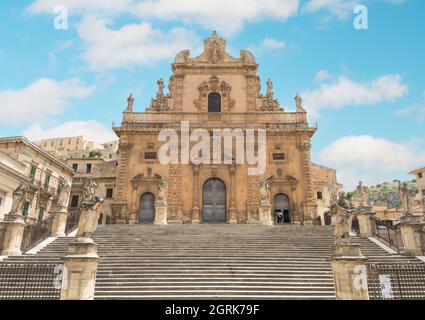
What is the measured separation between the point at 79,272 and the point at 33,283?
8.14ft

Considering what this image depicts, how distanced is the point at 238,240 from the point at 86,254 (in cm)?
803

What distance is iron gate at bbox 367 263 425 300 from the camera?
31.8ft

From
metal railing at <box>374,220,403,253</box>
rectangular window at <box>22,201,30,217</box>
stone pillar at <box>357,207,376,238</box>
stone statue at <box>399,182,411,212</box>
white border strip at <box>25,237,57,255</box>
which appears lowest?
white border strip at <box>25,237,57,255</box>

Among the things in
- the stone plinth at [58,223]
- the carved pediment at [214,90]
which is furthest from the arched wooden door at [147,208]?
the stone plinth at [58,223]

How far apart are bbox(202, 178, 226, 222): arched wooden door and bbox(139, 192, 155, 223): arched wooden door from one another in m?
3.84

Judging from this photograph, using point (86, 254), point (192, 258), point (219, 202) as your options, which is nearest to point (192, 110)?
point (219, 202)

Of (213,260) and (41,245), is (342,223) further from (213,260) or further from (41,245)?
(41,245)

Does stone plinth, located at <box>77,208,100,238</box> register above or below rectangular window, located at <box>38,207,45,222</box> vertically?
below

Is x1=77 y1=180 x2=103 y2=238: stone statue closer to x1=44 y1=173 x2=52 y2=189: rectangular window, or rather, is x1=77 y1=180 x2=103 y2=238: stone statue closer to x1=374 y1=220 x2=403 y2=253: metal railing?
x1=374 y1=220 x2=403 y2=253: metal railing

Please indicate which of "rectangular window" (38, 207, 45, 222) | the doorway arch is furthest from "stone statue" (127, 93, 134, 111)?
"rectangular window" (38, 207, 45, 222)

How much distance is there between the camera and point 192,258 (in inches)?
504

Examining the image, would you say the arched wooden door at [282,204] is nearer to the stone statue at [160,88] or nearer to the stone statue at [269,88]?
the stone statue at [269,88]
